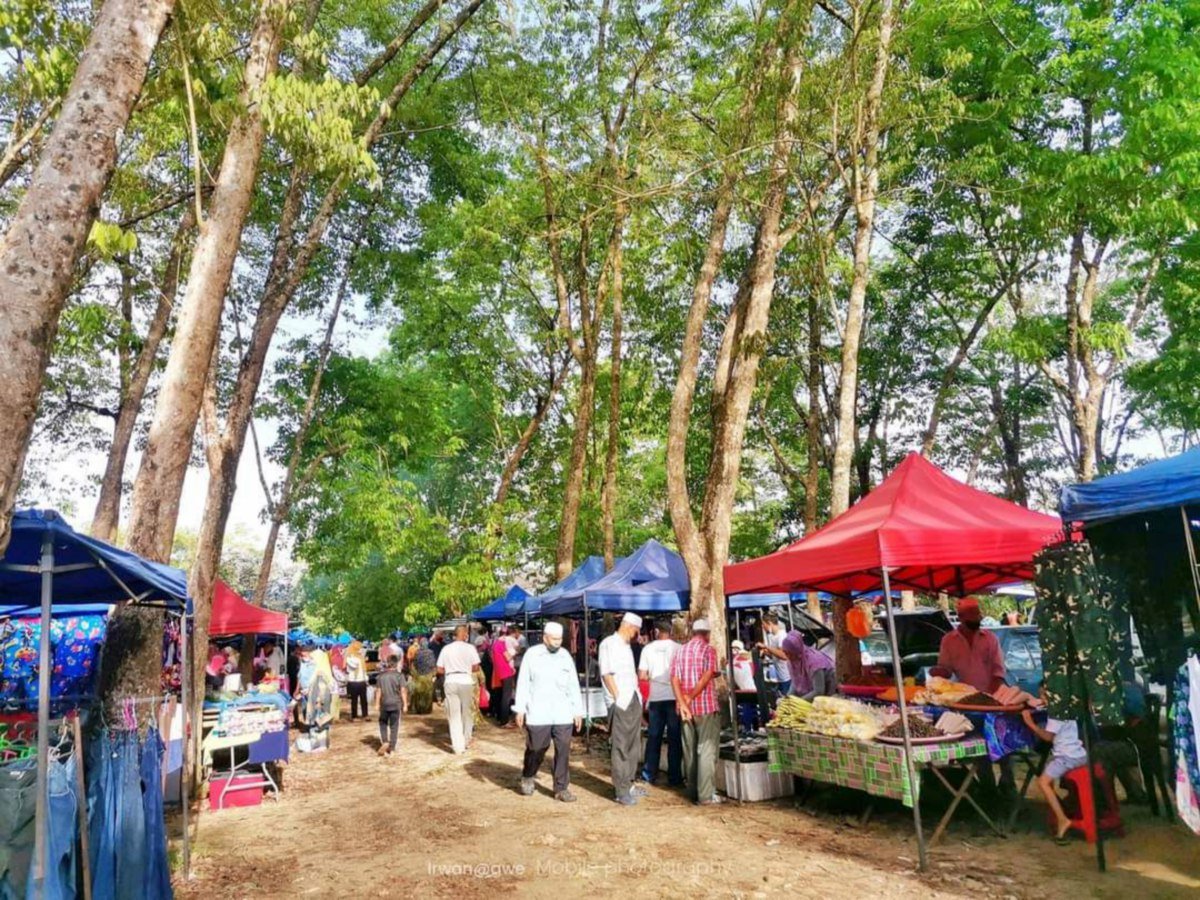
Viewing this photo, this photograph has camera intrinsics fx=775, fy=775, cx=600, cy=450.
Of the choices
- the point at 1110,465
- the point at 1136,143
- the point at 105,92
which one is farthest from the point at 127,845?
the point at 1110,465

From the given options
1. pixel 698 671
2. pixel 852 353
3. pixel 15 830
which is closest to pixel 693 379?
pixel 852 353

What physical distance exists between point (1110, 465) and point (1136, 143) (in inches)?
612

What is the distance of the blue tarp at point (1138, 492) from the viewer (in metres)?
4.59

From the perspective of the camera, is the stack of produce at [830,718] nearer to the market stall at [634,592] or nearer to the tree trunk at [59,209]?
the market stall at [634,592]

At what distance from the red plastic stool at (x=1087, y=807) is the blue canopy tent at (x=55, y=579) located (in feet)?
21.9

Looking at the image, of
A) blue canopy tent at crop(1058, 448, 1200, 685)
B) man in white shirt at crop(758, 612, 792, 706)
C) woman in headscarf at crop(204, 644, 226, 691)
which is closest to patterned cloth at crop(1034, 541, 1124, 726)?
blue canopy tent at crop(1058, 448, 1200, 685)

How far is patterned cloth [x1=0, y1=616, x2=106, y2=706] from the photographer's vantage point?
32.8 feet

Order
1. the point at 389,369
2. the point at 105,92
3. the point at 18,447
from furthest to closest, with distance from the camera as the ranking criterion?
the point at 389,369 < the point at 105,92 < the point at 18,447

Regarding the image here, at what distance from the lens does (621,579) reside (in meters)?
12.6

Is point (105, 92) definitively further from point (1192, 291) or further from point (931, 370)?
point (931, 370)

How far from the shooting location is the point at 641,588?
12.5 m

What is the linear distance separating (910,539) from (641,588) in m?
6.70

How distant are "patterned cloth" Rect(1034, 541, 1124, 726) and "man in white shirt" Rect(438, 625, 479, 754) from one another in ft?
26.1

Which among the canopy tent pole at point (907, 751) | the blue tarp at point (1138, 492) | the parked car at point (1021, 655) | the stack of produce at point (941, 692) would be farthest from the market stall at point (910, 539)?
the parked car at point (1021, 655)
